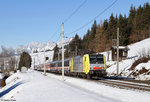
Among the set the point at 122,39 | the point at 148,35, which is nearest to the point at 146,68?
the point at 122,39

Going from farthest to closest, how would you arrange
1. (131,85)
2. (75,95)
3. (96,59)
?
(96,59), (131,85), (75,95)

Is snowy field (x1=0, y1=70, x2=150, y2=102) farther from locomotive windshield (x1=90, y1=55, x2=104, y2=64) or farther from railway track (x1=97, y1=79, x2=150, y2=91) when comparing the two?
locomotive windshield (x1=90, y1=55, x2=104, y2=64)

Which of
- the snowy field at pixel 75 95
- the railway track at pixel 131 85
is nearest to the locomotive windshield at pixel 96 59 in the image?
the railway track at pixel 131 85

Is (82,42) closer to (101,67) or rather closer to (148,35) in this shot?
(148,35)

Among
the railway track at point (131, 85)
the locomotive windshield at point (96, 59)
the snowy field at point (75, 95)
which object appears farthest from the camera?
the locomotive windshield at point (96, 59)

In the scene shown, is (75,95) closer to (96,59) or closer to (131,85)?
(131,85)

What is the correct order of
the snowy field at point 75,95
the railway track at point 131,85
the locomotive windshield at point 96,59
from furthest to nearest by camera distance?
the locomotive windshield at point 96,59
the railway track at point 131,85
the snowy field at point 75,95

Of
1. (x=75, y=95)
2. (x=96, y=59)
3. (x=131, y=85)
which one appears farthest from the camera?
(x=96, y=59)

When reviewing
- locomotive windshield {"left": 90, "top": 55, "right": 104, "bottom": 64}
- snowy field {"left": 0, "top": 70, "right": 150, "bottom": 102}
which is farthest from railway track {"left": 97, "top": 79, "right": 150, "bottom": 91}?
locomotive windshield {"left": 90, "top": 55, "right": 104, "bottom": 64}

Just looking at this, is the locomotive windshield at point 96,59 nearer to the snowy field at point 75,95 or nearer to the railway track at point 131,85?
the railway track at point 131,85

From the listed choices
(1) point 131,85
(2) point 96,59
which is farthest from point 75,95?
(2) point 96,59

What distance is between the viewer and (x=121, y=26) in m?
76.6

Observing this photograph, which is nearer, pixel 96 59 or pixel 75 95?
pixel 75 95

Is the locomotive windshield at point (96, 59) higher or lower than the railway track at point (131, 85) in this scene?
higher
